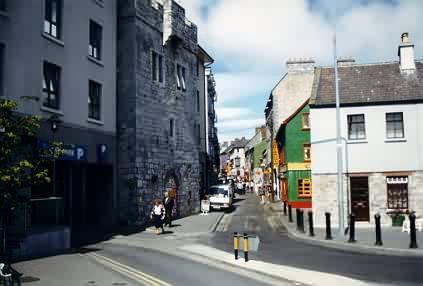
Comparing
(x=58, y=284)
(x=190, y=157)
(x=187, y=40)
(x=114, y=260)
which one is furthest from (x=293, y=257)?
(x=187, y=40)

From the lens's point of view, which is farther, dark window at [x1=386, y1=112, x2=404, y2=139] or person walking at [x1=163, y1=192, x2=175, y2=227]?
dark window at [x1=386, y1=112, x2=404, y2=139]

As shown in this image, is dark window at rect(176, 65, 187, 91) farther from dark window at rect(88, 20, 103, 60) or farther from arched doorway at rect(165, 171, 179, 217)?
dark window at rect(88, 20, 103, 60)

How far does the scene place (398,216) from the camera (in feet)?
74.2

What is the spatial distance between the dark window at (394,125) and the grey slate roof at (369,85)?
73 cm

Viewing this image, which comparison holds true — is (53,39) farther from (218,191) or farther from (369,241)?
(218,191)

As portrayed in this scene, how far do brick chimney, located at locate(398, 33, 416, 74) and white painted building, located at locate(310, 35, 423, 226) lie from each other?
498 millimetres

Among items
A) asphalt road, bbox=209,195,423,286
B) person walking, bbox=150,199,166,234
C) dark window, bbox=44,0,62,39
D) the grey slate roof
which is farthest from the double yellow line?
the grey slate roof

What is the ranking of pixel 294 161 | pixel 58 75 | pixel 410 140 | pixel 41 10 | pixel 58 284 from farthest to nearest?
pixel 294 161, pixel 410 140, pixel 58 75, pixel 41 10, pixel 58 284

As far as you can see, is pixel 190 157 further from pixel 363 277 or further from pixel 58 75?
pixel 363 277

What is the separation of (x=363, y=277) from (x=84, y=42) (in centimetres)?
1620

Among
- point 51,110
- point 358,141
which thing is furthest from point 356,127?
point 51,110

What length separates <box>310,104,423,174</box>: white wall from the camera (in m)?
23.1

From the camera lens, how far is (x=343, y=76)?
84.0 feet

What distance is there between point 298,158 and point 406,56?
517 inches
